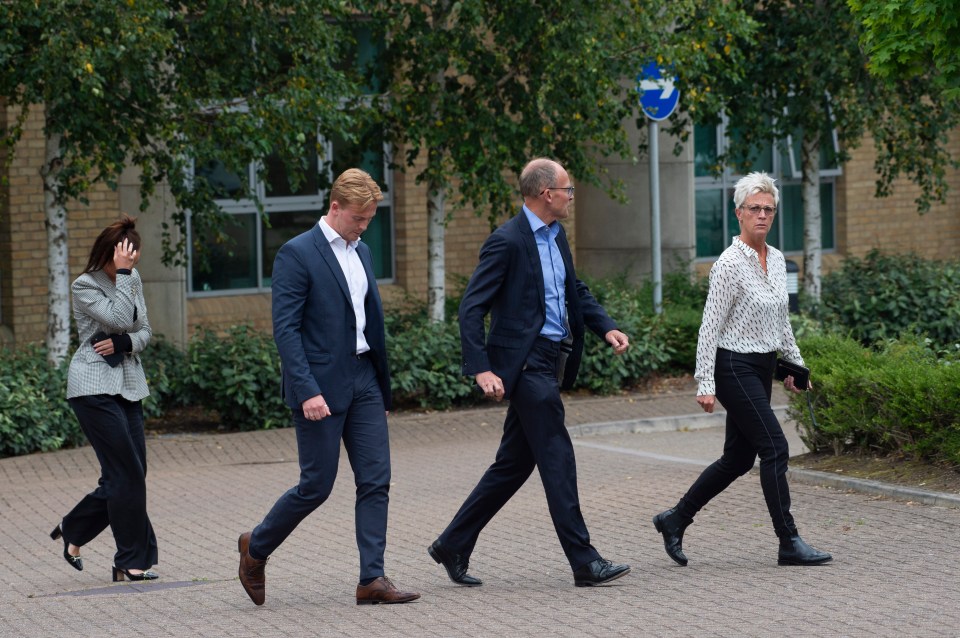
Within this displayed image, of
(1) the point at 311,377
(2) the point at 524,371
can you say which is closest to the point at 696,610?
(2) the point at 524,371

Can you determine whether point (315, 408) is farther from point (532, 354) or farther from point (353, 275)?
point (532, 354)

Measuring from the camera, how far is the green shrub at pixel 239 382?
13.2 meters

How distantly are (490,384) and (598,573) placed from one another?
96 cm

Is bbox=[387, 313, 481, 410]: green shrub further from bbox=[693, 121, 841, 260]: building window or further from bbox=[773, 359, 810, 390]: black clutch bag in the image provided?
bbox=[693, 121, 841, 260]: building window

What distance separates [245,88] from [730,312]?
6.46 m

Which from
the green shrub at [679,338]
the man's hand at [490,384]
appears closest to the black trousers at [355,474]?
the man's hand at [490,384]

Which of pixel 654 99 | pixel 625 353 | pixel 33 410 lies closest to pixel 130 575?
pixel 33 410

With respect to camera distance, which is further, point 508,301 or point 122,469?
point 122,469

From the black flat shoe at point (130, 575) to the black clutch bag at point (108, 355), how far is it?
1.02 meters

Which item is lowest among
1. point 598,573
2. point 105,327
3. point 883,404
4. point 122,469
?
point 598,573

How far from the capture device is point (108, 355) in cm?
765

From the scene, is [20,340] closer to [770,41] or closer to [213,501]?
[213,501]

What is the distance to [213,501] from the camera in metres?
10.2

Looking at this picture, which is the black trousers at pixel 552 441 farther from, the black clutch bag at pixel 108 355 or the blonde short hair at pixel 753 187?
the black clutch bag at pixel 108 355
